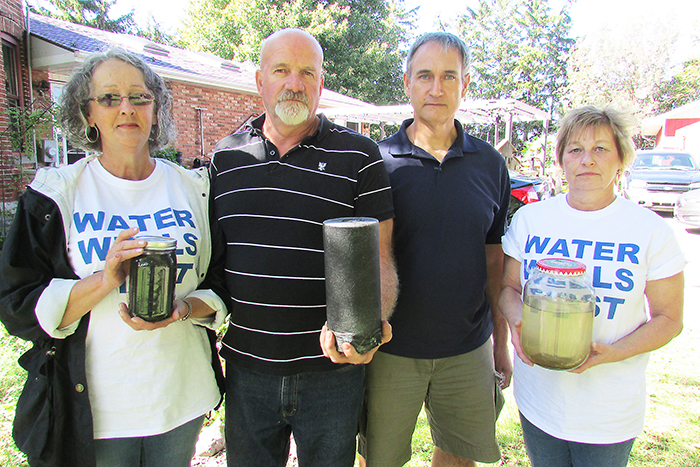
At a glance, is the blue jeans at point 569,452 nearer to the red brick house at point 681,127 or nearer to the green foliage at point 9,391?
the green foliage at point 9,391

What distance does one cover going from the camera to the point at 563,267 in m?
1.53

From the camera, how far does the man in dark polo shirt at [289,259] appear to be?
1.82 m

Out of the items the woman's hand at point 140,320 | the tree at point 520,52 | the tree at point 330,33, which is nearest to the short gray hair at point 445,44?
the woman's hand at point 140,320

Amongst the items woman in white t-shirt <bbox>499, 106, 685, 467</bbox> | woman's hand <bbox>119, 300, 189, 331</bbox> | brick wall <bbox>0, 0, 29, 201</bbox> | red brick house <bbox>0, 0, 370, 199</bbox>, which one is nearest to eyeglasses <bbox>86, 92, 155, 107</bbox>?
woman's hand <bbox>119, 300, 189, 331</bbox>

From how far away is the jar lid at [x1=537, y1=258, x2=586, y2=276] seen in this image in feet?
5.00

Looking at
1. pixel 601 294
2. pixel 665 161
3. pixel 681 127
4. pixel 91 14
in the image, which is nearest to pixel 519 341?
pixel 601 294

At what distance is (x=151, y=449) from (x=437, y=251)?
4.74 feet

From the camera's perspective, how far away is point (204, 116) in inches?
499

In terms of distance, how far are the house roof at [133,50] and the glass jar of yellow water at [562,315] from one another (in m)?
7.13

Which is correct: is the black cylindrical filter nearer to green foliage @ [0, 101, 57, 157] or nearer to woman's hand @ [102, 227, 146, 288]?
woman's hand @ [102, 227, 146, 288]

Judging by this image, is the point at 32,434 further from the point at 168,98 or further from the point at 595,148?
the point at 595,148

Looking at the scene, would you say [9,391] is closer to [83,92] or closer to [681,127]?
[83,92]

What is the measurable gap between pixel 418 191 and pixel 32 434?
5.88 feet

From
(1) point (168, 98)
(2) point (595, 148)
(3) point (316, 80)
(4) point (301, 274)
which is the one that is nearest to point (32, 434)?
(4) point (301, 274)
